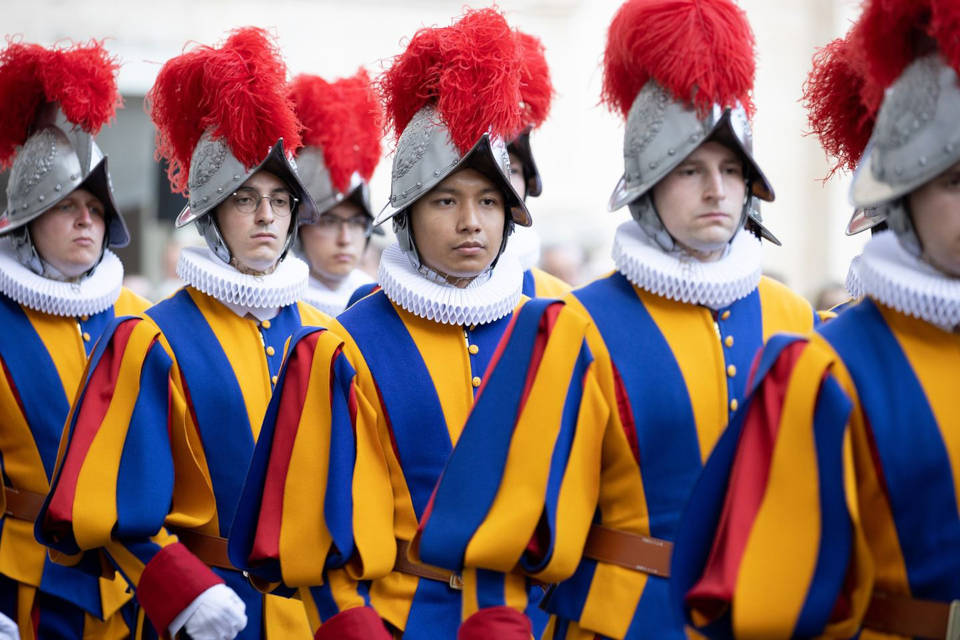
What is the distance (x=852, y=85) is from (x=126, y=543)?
244 centimetres

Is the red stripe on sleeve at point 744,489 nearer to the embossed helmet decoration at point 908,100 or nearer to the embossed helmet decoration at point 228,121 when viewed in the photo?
the embossed helmet decoration at point 908,100

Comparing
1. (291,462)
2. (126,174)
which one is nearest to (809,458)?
(291,462)

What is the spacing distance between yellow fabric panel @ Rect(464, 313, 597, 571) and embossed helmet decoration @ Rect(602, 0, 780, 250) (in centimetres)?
43

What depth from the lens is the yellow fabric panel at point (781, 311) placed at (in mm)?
3215

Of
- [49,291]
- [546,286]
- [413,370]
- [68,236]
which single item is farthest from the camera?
[546,286]

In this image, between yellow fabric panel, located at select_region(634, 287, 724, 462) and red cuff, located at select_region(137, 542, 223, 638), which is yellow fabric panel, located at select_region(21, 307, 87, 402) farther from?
yellow fabric panel, located at select_region(634, 287, 724, 462)

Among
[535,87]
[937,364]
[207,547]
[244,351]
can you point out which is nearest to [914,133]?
[937,364]

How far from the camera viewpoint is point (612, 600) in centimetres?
302

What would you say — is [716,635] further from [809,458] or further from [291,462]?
[291,462]

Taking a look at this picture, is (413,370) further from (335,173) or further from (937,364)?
(335,173)

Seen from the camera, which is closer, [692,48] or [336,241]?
[692,48]

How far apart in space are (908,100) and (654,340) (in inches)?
33.4

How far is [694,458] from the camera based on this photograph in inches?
119

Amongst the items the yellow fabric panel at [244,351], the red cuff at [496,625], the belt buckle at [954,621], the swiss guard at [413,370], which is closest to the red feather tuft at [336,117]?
the yellow fabric panel at [244,351]
